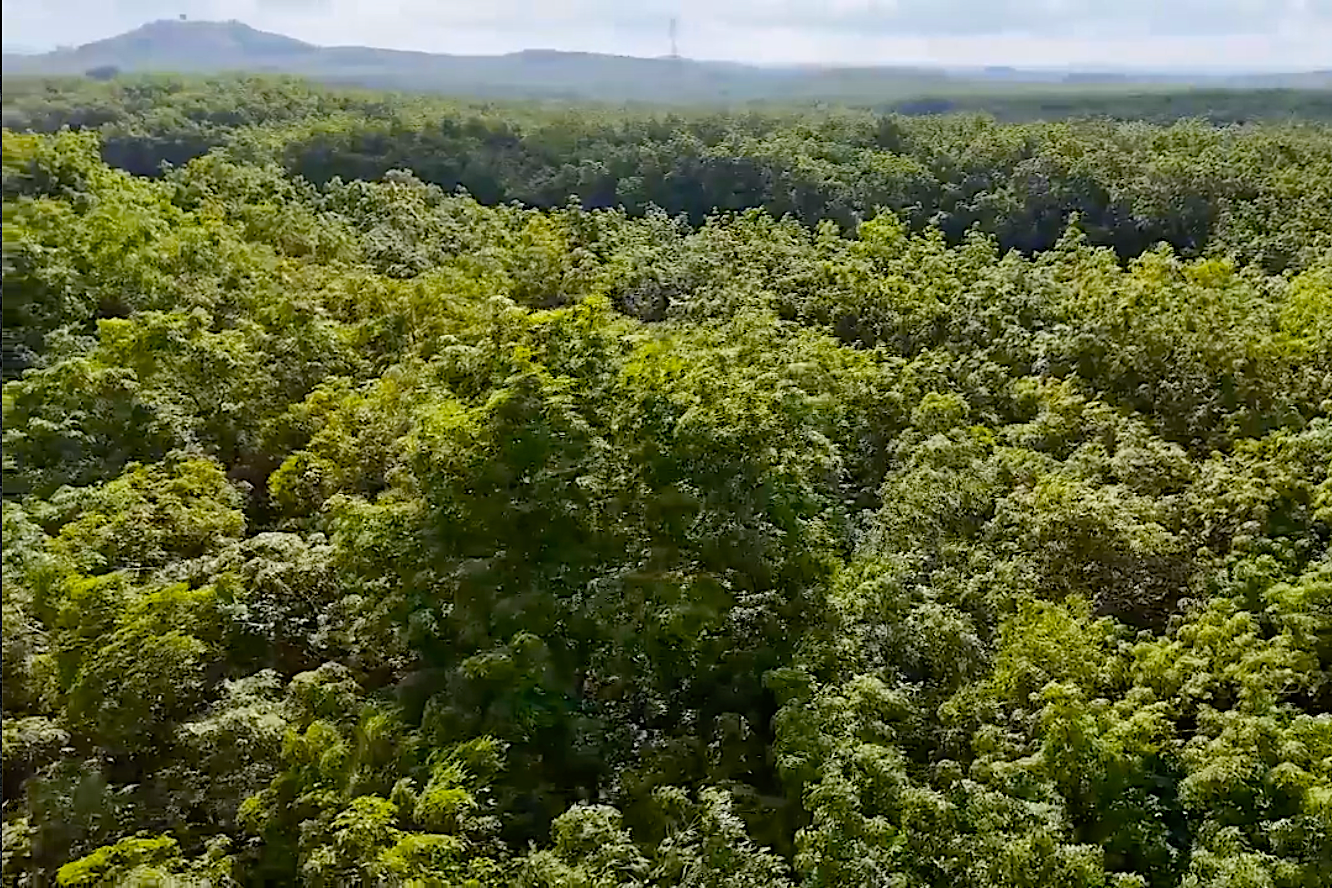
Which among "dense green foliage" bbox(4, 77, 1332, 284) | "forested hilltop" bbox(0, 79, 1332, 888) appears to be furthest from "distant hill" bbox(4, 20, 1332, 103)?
"dense green foliage" bbox(4, 77, 1332, 284)

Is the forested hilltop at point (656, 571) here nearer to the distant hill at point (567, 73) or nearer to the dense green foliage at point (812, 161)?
the distant hill at point (567, 73)

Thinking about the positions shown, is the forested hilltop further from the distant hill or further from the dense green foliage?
the dense green foliage

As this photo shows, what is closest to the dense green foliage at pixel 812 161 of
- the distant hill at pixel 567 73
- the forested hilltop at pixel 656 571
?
the distant hill at pixel 567 73

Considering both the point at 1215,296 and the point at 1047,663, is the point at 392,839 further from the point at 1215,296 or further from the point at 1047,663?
the point at 1215,296

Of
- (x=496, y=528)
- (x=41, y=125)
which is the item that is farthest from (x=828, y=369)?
(x=41, y=125)

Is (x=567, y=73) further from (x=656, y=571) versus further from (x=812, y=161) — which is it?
(x=812, y=161)

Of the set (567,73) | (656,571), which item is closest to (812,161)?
(567,73)
